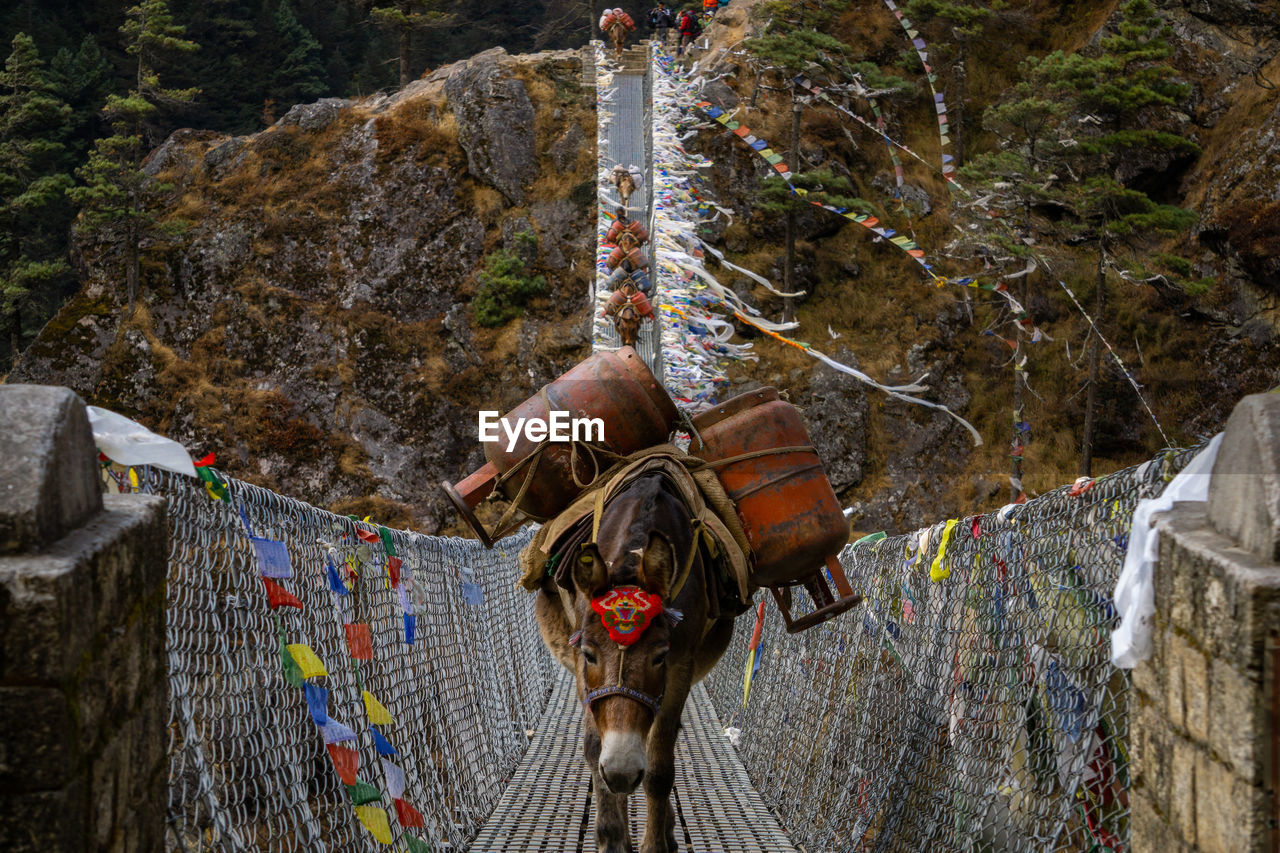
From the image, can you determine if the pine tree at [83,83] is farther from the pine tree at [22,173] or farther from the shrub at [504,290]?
the shrub at [504,290]

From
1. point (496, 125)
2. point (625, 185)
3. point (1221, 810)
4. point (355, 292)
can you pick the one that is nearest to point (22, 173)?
point (355, 292)

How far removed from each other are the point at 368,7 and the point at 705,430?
1246 inches

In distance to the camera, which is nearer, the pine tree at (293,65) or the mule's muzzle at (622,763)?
the mule's muzzle at (622,763)

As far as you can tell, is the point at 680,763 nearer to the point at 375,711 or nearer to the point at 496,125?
the point at 375,711

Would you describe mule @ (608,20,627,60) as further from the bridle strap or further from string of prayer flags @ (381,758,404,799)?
the bridle strap

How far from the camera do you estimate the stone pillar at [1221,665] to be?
4.99 feet

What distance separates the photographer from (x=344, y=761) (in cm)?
312

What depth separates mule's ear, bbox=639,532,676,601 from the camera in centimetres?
341

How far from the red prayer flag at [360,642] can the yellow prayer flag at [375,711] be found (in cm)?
12

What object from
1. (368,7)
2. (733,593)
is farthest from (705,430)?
(368,7)

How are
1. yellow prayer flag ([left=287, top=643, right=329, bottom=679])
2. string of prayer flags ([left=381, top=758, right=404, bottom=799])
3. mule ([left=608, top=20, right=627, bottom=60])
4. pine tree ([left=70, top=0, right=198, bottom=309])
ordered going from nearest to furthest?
1. yellow prayer flag ([left=287, top=643, right=329, bottom=679])
2. string of prayer flags ([left=381, top=758, right=404, bottom=799])
3. pine tree ([left=70, top=0, right=198, bottom=309])
4. mule ([left=608, top=20, right=627, bottom=60])

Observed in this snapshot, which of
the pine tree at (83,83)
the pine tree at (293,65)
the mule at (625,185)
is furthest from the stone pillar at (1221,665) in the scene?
the pine tree at (293,65)

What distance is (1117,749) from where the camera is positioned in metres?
2.39

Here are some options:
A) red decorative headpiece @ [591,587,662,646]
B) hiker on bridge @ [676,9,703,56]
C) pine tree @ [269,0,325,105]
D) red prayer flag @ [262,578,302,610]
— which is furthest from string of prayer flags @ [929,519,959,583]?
pine tree @ [269,0,325,105]
